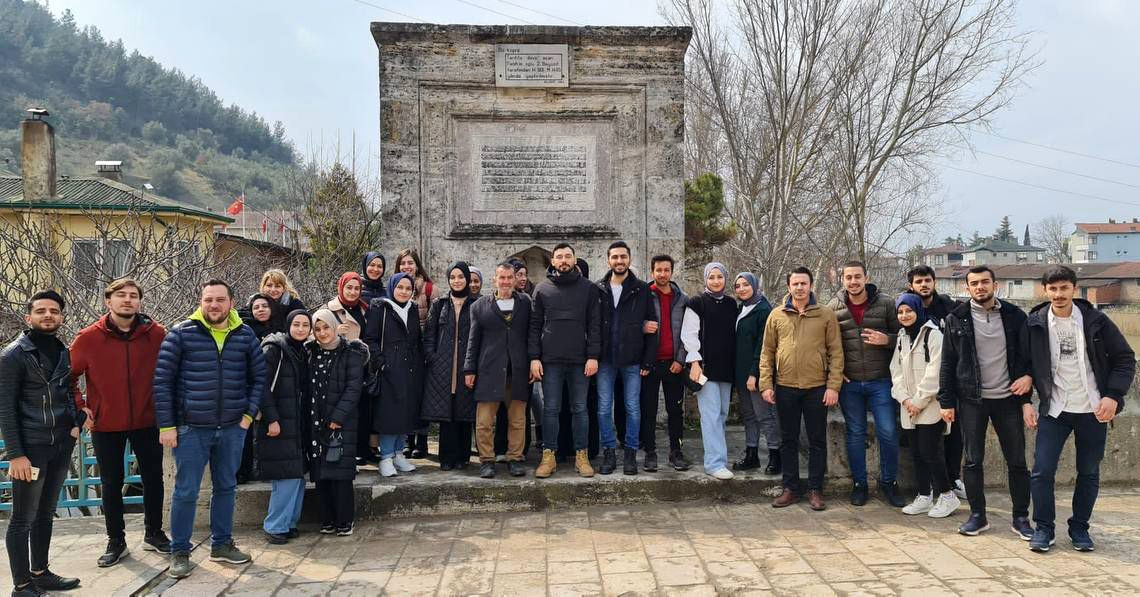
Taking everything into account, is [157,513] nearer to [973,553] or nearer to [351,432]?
[351,432]

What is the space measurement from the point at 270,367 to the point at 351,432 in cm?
72

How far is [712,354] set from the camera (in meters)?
6.01

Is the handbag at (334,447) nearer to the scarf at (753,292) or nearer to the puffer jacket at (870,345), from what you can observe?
the scarf at (753,292)

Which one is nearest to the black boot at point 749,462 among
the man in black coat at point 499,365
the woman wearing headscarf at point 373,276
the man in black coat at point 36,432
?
the man in black coat at point 499,365

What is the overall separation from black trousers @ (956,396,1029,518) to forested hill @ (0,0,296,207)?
74.4m

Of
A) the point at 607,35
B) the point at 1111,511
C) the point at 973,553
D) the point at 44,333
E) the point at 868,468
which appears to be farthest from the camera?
the point at 607,35

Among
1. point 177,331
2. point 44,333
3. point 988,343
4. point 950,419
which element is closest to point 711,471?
point 950,419

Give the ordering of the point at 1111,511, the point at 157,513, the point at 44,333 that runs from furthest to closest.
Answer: the point at 1111,511 < the point at 157,513 < the point at 44,333

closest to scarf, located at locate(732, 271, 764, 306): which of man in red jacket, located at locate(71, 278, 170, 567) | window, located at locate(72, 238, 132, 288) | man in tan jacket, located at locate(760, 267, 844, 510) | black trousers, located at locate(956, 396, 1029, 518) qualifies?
man in tan jacket, located at locate(760, 267, 844, 510)

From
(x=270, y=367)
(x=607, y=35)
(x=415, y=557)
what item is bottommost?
(x=415, y=557)

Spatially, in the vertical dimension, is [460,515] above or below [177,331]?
below

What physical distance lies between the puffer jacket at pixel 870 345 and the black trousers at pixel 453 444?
3.13 metres

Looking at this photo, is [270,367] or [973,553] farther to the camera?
[270,367]

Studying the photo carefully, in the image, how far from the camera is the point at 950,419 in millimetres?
5176
